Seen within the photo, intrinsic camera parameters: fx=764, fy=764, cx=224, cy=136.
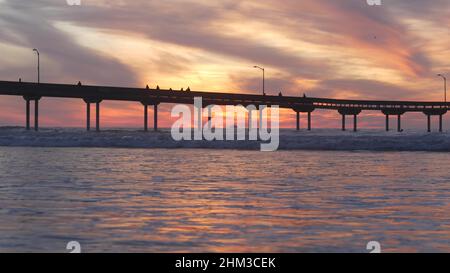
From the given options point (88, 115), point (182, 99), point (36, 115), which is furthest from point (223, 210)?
point (182, 99)

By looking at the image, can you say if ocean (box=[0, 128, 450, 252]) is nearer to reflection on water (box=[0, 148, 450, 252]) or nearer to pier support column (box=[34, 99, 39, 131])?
reflection on water (box=[0, 148, 450, 252])

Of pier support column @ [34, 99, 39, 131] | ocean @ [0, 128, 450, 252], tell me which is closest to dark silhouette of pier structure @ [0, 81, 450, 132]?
pier support column @ [34, 99, 39, 131]

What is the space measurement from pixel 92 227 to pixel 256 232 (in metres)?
3.05

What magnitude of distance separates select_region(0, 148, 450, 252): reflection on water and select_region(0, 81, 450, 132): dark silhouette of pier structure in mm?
106801

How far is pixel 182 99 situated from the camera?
6107 inches

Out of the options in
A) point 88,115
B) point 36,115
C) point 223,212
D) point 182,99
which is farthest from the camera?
point 182,99

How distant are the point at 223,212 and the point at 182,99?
139 m

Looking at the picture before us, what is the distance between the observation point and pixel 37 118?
12825 cm

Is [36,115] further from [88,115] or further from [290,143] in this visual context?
[290,143]

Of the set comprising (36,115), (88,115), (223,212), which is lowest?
(223,212)

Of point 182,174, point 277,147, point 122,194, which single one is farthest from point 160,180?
point 277,147

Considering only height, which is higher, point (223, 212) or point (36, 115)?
point (36, 115)
